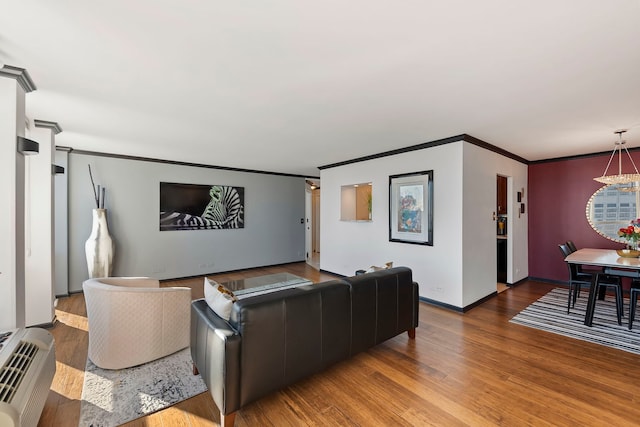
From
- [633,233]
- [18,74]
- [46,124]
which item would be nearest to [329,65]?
[18,74]

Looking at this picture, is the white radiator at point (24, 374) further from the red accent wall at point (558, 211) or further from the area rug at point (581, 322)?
the red accent wall at point (558, 211)

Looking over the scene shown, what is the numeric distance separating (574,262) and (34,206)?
6439mm

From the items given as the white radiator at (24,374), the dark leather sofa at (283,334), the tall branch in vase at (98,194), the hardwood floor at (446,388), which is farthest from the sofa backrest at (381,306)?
the tall branch in vase at (98,194)

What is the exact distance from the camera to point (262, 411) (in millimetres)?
1924

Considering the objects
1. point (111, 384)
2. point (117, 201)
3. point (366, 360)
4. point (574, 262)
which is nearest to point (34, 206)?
point (117, 201)

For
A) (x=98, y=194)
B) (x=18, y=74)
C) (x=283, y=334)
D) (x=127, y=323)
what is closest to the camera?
(x=283, y=334)

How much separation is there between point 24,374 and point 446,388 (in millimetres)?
2634

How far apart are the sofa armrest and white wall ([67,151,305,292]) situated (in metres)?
3.99

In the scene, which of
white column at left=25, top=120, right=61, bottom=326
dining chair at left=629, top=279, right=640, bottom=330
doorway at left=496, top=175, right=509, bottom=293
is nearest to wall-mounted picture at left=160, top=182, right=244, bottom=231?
white column at left=25, top=120, right=61, bottom=326

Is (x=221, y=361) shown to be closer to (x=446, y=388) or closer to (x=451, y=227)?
(x=446, y=388)

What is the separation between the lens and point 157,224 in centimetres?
531

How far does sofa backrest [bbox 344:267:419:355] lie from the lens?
2.38 metres

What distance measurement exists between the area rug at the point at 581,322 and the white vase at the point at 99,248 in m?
5.78

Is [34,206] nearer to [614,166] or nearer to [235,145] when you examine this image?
[235,145]
